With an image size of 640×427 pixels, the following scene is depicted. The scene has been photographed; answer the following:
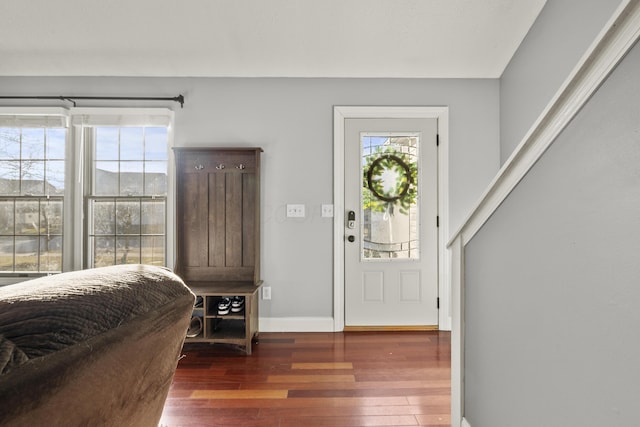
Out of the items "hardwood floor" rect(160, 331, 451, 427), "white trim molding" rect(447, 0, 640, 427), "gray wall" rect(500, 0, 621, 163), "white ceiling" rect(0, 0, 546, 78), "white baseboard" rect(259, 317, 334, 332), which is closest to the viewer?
"white trim molding" rect(447, 0, 640, 427)

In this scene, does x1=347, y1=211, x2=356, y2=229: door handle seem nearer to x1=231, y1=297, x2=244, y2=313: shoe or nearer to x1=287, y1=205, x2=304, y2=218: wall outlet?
x1=287, y1=205, x2=304, y2=218: wall outlet

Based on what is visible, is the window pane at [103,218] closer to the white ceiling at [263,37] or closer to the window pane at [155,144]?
the window pane at [155,144]

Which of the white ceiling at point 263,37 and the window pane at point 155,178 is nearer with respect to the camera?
the white ceiling at point 263,37

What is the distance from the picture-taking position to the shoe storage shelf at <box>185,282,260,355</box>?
274 cm

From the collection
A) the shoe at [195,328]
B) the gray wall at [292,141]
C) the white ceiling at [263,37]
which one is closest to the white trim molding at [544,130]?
the gray wall at [292,141]

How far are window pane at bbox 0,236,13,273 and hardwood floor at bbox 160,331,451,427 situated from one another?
1.93 metres

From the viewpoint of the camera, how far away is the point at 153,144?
128 inches

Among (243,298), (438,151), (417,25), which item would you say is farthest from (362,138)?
(243,298)

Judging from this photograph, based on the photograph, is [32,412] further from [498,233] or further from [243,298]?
[243,298]

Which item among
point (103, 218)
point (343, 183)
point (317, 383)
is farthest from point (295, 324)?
point (103, 218)

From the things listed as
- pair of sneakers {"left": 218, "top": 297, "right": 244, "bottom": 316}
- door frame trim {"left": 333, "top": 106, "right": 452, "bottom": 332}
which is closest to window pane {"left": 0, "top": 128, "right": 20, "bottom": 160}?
pair of sneakers {"left": 218, "top": 297, "right": 244, "bottom": 316}

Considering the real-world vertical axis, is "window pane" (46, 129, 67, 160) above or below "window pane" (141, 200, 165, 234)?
above

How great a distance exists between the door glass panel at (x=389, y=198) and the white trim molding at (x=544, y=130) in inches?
62.1

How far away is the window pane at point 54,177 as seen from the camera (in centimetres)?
321
